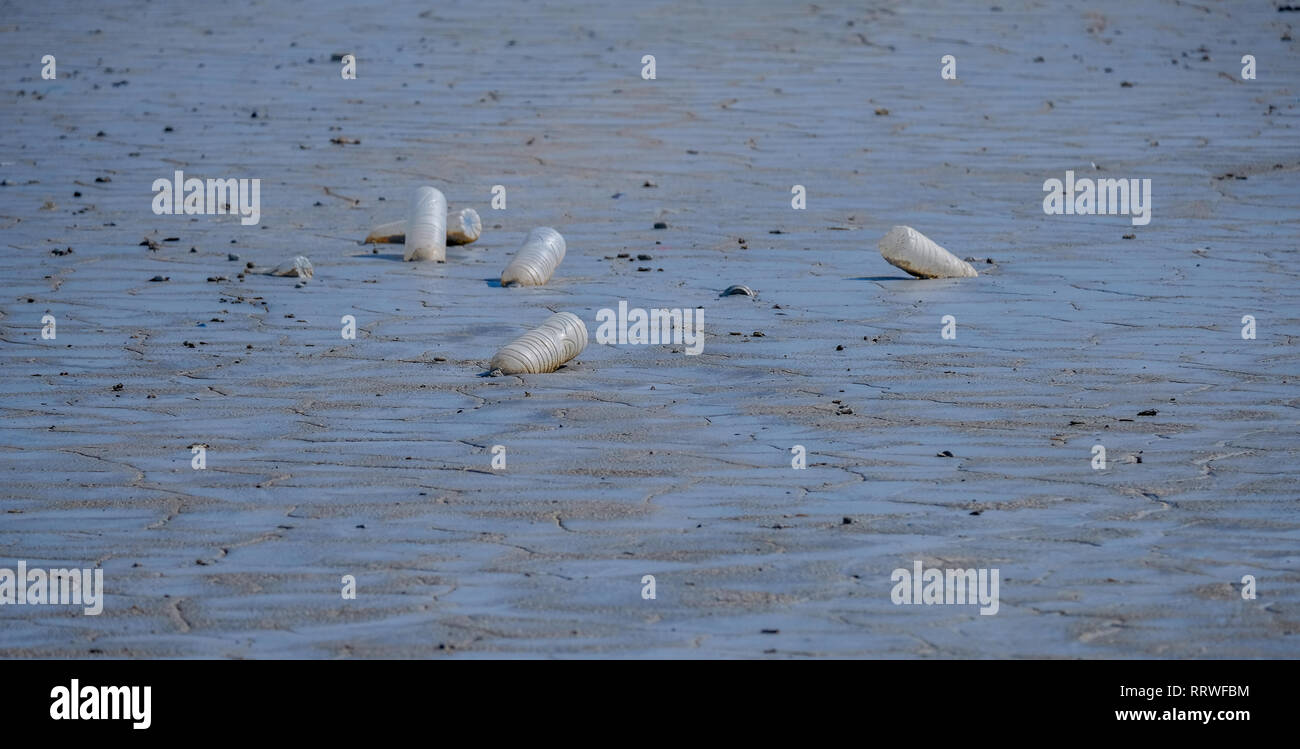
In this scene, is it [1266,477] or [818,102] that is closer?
[1266,477]

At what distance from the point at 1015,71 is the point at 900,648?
1166 centimetres

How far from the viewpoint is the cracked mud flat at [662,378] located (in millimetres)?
4207

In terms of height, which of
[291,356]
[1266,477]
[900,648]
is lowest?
[900,648]

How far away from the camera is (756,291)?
806 centimetres

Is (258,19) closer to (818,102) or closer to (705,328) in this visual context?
(818,102)

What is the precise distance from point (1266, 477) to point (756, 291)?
323cm

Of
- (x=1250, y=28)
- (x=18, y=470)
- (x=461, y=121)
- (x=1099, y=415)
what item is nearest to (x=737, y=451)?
(x=1099, y=415)

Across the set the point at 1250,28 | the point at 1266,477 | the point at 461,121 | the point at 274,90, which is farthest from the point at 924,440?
the point at 1250,28

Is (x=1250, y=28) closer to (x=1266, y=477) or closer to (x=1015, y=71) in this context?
(x=1015, y=71)

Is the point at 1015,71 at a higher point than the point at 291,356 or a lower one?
higher

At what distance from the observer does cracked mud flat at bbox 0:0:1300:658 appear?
4.21 m

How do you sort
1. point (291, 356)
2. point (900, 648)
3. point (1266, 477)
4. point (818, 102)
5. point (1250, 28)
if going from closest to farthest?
point (900, 648) → point (1266, 477) → point (291, 356) → point (818, 102) → point (1250, 28)

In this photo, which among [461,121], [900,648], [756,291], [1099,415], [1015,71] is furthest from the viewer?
[1015,71]

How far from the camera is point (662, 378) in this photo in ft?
21.4
